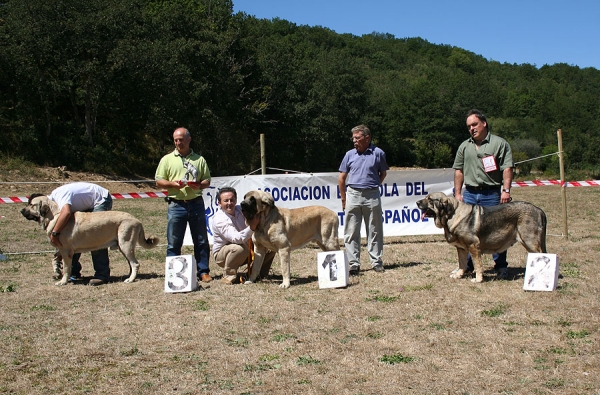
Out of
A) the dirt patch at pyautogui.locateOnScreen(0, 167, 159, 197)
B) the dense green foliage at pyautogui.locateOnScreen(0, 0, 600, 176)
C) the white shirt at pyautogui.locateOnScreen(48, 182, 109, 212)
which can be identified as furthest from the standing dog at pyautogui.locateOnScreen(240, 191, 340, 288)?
the dense green foliage at pyautogui.locateOnScreen(0, 0, 600, 176)

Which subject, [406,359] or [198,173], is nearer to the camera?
[406,359]

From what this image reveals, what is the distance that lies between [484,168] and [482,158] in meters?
0.12

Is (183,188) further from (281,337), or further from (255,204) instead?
(281,337)

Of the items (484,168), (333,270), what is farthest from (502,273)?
(333,270)

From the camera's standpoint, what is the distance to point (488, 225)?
22.0 ft

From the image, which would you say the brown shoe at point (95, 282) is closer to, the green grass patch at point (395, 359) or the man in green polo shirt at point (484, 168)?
the green grass patch at point (395, 359)

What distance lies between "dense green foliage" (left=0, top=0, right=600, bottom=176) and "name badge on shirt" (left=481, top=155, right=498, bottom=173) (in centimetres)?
2554

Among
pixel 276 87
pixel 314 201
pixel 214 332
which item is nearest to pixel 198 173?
pixel 214 332

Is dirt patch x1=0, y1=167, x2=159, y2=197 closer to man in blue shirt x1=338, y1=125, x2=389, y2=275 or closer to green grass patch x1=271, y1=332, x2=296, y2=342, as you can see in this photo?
man in blue shirt x1=338, y1=125, x2=389, y2=275

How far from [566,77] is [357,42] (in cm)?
3780

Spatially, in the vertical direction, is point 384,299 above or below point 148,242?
below

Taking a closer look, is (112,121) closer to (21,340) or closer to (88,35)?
(88,35)

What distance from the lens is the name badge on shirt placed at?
676cm

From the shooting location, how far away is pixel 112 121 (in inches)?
1362
